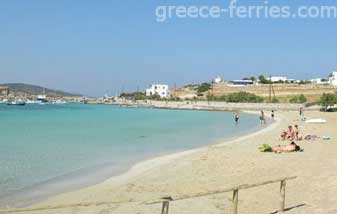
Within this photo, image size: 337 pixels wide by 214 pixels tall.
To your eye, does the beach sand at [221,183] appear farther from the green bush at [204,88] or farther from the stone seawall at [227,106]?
the green bush at [204,88]

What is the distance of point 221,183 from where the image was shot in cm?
1298

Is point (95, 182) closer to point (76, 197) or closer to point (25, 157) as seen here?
point (76, 197)

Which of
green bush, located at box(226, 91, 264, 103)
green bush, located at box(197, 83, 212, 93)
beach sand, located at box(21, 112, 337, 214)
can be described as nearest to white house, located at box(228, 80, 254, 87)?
green bush, located at box(197, 83, 212, 93)

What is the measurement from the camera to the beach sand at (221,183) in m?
10.1

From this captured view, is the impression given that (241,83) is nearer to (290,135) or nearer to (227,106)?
(227,106)

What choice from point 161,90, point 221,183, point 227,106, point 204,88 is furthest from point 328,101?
point 161,90

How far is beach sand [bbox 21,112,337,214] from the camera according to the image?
10.1m

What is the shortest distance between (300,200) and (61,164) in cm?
1123

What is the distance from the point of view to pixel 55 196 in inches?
488

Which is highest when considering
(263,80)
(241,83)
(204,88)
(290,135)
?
(263,80)

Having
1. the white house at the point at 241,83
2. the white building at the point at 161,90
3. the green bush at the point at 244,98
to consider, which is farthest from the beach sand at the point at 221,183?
the white building at the point at 161,90

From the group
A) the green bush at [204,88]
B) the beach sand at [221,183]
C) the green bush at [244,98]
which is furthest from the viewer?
the green bush at [204,88]

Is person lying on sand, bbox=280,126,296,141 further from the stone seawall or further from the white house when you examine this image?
the white house

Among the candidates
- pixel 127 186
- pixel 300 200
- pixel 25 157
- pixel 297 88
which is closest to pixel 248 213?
pixel 300 200
